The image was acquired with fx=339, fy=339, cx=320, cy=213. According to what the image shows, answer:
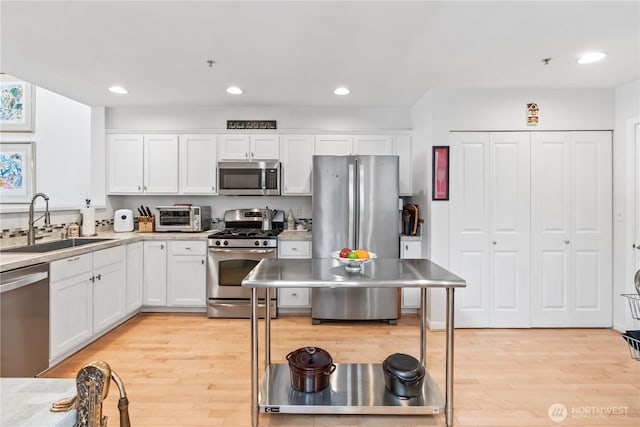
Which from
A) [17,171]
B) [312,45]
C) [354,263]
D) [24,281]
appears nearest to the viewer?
[354,263]

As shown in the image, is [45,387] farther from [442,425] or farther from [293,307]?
[293,307]

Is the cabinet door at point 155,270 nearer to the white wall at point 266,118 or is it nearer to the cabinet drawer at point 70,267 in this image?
the cabinet drawer at point 70,267

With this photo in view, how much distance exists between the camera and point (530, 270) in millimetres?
3547

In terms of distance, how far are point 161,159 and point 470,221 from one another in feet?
12.1

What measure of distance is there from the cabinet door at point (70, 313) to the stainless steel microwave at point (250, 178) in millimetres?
1761

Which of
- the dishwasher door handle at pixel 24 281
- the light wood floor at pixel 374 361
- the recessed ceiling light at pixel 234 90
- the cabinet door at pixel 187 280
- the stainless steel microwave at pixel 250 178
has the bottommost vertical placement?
the light wood floor at pixel 374 361

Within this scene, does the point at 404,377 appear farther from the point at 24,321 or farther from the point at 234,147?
the point at 234,147

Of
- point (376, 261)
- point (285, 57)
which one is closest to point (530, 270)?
point (376, 261)

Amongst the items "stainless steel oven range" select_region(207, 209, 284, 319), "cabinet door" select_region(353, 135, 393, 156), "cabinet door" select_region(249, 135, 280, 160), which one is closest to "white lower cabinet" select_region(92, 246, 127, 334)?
"stainless steel oven range" select_region(207, 209, 284, 319)

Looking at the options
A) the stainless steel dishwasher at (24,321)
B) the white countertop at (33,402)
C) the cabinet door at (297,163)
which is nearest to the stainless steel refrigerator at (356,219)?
the cabinet door at (297,163)

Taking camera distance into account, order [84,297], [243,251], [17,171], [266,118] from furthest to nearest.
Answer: [266,118] < [17,171] < [243,251] < [84,297]

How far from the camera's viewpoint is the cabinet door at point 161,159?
4.23 meters

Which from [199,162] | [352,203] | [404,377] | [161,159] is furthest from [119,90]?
[404,377]

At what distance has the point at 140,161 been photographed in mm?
4234
